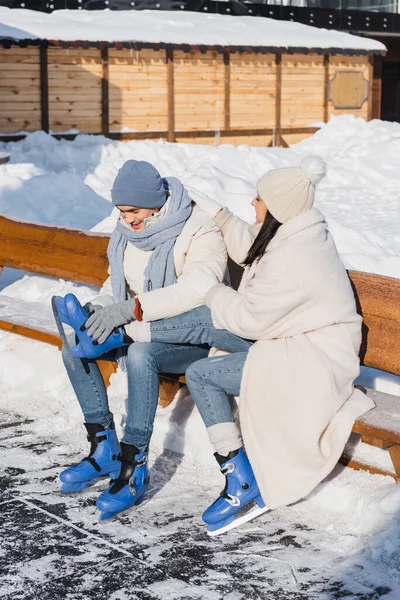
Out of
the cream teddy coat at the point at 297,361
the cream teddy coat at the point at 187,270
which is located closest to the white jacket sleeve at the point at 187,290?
the cream teddy coat at the point at 187,270

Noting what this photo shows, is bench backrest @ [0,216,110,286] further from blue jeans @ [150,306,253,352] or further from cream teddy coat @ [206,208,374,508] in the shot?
cream teddy coat @ [206,208,374,508]

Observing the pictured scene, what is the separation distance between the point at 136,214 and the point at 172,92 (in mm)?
15658

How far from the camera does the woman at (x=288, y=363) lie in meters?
3.84

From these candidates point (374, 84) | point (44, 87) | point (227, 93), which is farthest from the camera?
point (374, 84)

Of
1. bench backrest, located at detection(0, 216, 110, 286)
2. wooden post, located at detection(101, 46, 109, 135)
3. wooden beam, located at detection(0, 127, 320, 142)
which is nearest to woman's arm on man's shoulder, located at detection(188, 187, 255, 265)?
bench backrest, located at detection(0, 216, 110, 286)

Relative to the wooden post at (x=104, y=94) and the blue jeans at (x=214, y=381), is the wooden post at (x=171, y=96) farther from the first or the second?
the blue jeans at (x=214, y=381)

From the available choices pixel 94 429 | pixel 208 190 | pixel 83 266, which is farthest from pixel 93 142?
pixel 94 429

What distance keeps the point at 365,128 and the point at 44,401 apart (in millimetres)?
16803

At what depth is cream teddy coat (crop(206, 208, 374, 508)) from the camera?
3834mm

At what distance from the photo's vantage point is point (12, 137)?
56.7 feet

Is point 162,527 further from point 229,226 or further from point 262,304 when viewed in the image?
point 229,226

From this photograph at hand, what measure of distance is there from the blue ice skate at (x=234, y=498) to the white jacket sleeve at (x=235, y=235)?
3.23 ft

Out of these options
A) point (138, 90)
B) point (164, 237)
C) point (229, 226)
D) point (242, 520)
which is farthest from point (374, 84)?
point (242, 520)

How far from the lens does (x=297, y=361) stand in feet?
12.6
